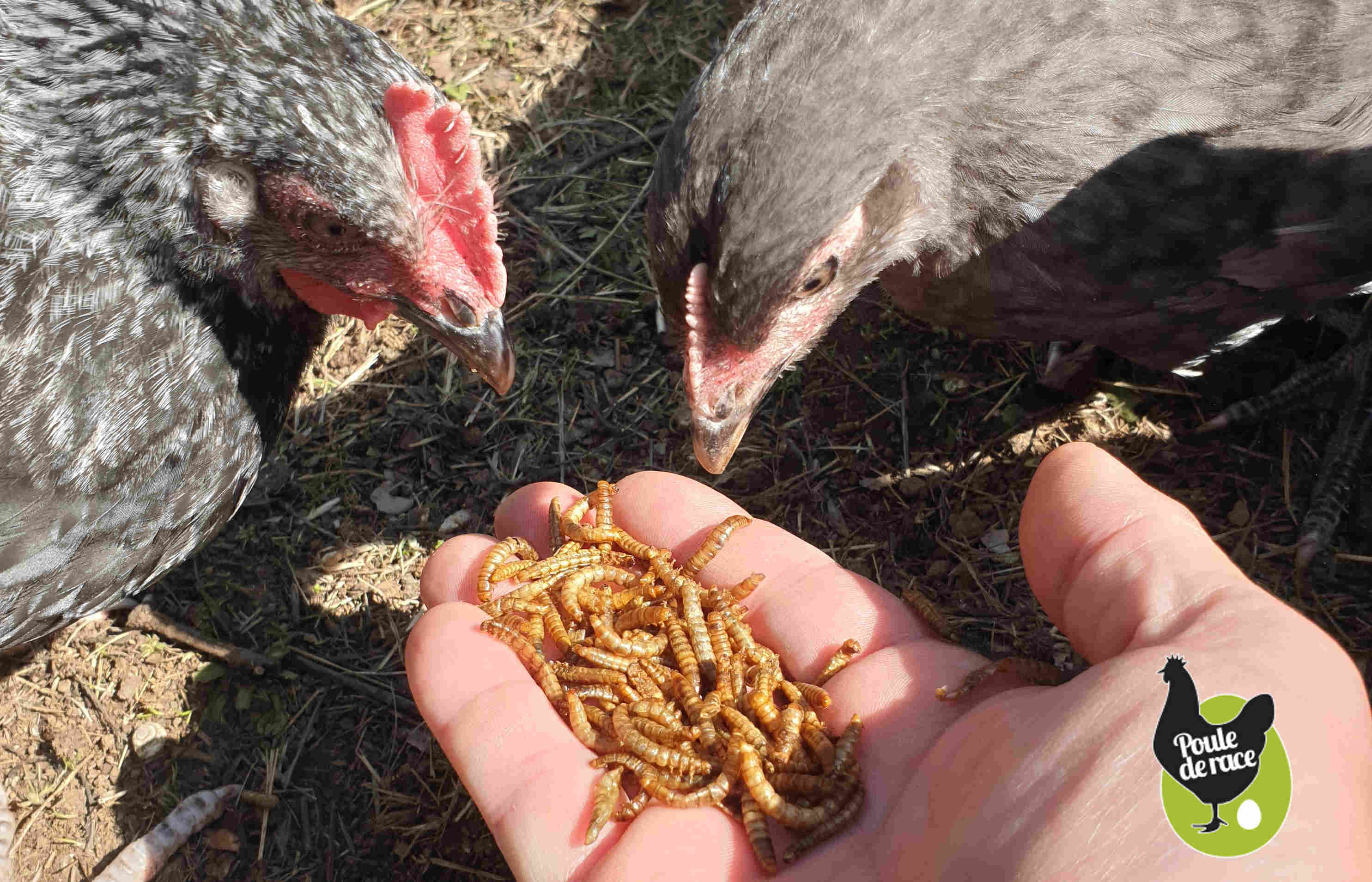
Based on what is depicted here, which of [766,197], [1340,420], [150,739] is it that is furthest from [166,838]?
[1340,420]

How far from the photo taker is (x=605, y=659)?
2.64 meters

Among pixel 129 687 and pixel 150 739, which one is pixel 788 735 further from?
pixel 129 687

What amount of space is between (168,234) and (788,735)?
6.80 feet

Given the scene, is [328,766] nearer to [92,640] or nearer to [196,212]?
[92,640]

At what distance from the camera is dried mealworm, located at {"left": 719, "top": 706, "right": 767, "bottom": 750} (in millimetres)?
2387

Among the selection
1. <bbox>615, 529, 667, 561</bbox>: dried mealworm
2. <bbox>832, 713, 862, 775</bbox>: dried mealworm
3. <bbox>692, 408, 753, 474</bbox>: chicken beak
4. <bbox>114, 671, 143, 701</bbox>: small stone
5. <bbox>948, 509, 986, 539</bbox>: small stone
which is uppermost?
<bbox>692, 408, 753, 474</bbox>: chicken beak

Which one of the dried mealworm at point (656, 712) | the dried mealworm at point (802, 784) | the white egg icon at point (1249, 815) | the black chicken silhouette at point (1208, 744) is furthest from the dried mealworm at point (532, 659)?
the white egg icon at point (1249, 815)

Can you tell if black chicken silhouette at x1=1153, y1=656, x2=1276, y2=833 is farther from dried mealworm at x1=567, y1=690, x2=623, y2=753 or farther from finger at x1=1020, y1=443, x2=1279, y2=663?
dried mealworm at x1=567, y1=690, x2=623, y2=753

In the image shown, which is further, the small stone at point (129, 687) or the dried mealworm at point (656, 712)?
the small stone at point (129, 687)

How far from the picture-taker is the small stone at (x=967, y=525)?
3.61 metres

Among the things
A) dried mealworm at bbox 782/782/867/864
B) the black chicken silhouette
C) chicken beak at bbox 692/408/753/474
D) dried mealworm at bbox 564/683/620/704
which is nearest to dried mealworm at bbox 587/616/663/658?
dried mealworm at bbox 564/683/620/704

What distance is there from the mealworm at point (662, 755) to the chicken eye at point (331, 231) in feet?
4.94

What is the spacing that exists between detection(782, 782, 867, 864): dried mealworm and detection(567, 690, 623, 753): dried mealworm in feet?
1.82

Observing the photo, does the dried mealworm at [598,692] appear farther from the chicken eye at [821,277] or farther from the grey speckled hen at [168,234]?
the chicken eye at [821,277]
